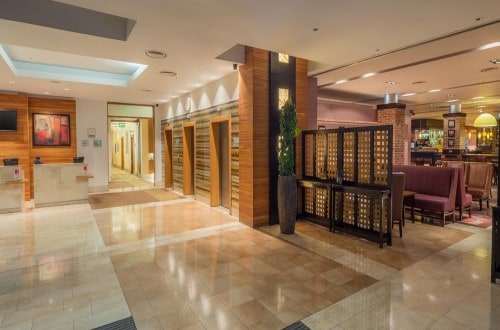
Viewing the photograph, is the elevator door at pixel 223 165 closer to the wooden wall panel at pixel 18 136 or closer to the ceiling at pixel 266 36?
the ceiling at pixel 266 36

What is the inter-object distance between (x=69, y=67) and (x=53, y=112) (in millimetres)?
2677

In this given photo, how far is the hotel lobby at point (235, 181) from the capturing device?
2947 mm

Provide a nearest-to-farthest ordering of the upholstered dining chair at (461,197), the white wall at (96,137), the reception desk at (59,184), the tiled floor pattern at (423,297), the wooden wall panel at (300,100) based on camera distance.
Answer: the tiled floor pattern at (423,297) < the upholstered dining chair at (461,197) < the wooden wall panel at (300,100) < the reception desk at (59,184) < the white wall at (96,137)

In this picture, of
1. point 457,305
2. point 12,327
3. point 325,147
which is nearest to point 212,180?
point 325,147

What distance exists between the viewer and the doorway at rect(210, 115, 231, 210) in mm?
7148

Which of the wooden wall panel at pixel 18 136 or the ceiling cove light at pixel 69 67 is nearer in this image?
the ceiling cove light at pixel 69 67

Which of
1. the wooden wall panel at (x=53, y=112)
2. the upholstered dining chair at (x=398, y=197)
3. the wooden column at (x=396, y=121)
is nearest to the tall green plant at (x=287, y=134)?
the upholstered dining chair at (x=398, y=197)

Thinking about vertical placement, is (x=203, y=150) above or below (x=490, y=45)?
below

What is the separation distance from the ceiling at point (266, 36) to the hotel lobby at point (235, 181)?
0.04 m

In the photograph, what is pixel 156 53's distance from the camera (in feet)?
16.9

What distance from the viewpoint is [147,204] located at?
25.6ft

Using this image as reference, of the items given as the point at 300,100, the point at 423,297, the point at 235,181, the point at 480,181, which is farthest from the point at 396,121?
the point at 423,297

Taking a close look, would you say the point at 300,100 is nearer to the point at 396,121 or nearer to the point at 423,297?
the point at 423,297

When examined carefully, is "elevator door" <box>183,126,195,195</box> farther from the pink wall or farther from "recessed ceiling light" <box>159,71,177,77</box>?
the pink wall
